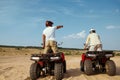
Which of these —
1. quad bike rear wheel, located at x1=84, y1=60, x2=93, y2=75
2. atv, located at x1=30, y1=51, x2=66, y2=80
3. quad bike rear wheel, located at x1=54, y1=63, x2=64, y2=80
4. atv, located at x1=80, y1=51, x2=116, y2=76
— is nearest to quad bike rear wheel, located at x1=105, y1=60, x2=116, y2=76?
atv, located at x1=80, y1=51, x2=116, y2=76

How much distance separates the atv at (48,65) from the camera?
11.0 meters

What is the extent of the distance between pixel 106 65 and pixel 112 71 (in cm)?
50

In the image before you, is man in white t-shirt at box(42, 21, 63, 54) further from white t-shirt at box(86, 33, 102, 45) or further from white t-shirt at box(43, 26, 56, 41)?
white t-shirt at box(86, 33, 102, 45)

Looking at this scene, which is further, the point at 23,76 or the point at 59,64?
the point at 23,76

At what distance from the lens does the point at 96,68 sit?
12539 millimetres

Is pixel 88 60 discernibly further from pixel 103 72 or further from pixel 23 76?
pixel 23 76

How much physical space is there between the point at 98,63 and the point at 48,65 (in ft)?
7.92

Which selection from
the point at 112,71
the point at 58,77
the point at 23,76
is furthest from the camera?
the point at 23,76

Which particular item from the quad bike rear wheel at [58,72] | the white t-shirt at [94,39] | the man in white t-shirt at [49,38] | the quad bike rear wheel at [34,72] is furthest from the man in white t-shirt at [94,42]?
the quad bike rear wheel at [34,72]

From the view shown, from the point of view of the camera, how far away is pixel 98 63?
41.0ft

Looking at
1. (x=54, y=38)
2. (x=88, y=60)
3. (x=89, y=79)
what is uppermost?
(x=54, y=38)

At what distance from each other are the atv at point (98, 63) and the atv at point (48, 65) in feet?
4.05

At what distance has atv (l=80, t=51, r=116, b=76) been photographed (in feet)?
38.9

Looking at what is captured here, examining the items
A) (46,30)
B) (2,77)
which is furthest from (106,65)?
(2,77)
